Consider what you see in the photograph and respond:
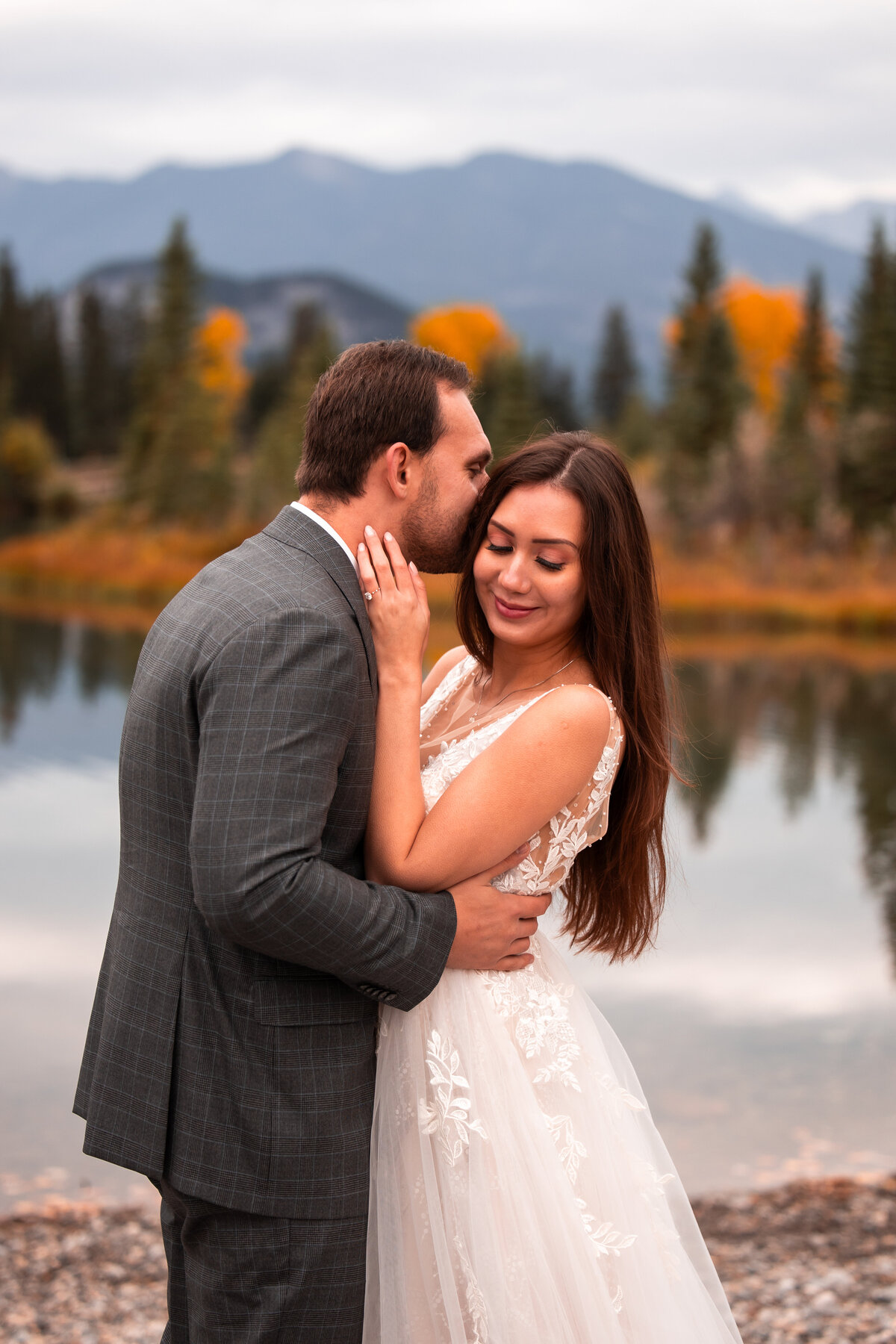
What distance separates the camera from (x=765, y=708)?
63.9 ft

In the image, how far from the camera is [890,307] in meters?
36.2

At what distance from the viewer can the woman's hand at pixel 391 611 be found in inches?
84.5

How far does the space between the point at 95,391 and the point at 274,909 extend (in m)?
55.6

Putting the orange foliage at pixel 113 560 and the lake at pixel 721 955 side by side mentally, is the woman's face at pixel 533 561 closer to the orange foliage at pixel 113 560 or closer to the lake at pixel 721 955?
the lake at pixel 721 955

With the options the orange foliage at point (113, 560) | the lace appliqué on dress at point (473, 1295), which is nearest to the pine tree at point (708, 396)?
the orange foliage at point (113, 560)

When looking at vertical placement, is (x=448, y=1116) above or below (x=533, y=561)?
below

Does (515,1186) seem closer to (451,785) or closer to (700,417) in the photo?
(451,785)

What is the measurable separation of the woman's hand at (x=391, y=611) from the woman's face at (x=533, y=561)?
34 cm

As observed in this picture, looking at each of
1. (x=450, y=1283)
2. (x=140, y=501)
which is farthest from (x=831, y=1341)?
(x=140, y=501)

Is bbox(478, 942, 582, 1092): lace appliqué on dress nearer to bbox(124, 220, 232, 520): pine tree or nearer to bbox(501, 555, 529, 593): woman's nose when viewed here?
bbox(501, 555, 529, 593): woman's nose

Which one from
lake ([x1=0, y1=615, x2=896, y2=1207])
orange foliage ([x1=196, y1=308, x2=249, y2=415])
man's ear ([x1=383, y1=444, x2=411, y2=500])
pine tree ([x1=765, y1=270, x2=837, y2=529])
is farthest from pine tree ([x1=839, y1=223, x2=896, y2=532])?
man's ear ([x1=383, y1=444, x2=411, y2=500])

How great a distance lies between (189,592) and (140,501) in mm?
39084

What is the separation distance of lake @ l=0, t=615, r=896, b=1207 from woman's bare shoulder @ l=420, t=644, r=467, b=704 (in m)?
0.59

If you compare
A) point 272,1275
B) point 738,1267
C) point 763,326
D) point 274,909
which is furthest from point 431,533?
point 763,326
